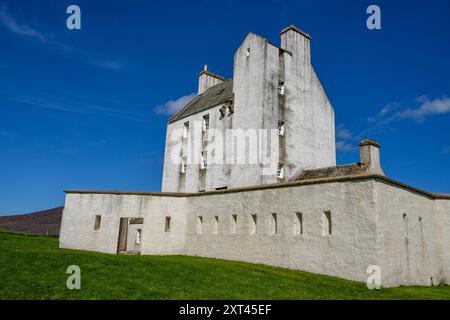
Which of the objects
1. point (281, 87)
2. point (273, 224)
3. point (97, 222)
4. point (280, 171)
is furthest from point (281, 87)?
point (97, 222)

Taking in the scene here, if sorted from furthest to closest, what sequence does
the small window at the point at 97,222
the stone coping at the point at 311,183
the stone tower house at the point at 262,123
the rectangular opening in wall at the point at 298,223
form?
1. the stone tower house at the point at 262,123
2. the small window at the point at 97,222
3. the rectangular opening in wall at the point at 298,223
4. the stone coping at the point at 311,183

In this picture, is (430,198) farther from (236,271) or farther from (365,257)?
(236,271)

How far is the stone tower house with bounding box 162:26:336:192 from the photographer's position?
90.3 feet

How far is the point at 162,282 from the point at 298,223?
28.0 ft

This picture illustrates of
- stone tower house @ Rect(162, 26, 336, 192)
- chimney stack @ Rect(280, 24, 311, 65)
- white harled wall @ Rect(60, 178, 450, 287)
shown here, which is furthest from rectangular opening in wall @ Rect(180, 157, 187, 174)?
chimney stack @ Rect(280, 24, 311, 65)

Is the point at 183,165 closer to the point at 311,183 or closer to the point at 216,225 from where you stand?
the point at 216,225

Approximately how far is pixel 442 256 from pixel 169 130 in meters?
27.9

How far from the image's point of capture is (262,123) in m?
27.1

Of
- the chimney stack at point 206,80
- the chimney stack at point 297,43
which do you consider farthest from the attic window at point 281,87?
the chimney stack at point 206,80

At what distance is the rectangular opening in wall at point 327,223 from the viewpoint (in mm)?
17281

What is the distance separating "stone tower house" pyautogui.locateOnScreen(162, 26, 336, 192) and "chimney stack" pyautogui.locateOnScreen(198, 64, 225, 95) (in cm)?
604

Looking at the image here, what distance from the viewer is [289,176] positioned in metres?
28.1

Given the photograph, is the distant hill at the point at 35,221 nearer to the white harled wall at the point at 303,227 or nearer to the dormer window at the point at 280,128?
the white harled wall at the point at 303,227

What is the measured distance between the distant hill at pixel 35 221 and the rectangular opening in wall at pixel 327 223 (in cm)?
7954
